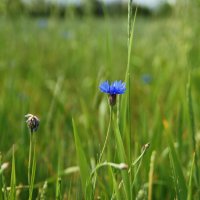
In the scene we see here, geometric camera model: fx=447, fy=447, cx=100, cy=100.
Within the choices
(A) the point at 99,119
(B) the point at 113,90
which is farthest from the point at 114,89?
(A) the point at 99,119

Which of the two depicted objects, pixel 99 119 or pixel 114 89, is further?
pixel 99 119

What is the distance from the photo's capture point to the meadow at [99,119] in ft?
3.01

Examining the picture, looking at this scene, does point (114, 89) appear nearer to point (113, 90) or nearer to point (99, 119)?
point (113, 90)

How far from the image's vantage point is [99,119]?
166cm

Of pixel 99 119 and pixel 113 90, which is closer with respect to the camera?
pixel 113 90

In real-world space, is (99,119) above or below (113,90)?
above

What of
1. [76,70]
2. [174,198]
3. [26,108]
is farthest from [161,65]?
[174,198]

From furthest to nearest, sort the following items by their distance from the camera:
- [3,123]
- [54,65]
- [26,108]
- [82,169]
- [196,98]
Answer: [54,65] < [196,98] < [26,108] < [3,123] < [82,169]

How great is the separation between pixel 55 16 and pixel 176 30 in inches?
29.9

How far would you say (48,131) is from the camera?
1.50 meters

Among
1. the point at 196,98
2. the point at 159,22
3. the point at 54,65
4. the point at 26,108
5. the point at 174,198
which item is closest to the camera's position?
the point at 174,198

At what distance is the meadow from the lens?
36.1 inches

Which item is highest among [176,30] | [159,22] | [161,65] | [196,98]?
[159,22]

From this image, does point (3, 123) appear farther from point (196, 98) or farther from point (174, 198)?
point (196, 98)
